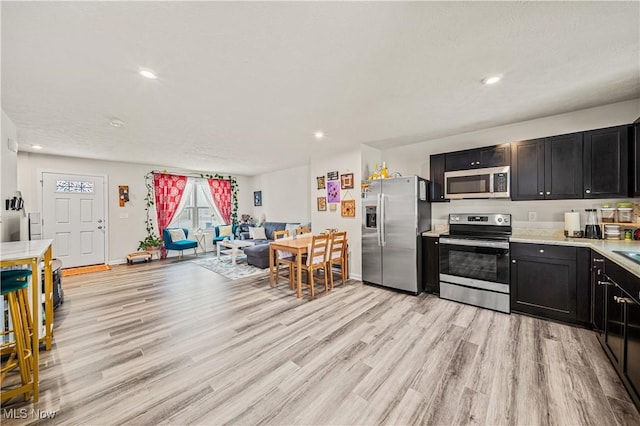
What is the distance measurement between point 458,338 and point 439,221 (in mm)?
1979

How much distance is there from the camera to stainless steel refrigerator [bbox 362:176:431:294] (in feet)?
11.6

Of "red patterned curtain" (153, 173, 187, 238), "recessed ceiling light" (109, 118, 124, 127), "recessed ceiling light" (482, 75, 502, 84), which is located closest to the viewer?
"recessed ceiling light" (482, 75, 502, 84)

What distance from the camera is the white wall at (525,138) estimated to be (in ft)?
9.04

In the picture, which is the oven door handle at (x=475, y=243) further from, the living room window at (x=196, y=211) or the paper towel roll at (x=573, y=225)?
the living room window at (x=196, y=211)

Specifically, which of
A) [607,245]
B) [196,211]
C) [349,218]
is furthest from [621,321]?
[196,211]

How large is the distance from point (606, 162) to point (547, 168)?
0.46 meters

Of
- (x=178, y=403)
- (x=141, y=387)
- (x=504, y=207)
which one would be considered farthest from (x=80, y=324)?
(x=504, y=207)

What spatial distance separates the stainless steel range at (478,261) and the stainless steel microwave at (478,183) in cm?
31

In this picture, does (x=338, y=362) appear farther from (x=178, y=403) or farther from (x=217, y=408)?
(x=178, y=403)

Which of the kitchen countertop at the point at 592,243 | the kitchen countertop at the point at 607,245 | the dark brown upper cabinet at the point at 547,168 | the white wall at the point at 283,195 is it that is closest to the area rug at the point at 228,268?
the white wall at the point at 283,195

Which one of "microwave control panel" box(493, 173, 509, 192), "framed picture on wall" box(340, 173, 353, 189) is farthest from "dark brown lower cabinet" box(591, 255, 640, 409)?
"framed picture on wall" box(340, 173, 353, 189)

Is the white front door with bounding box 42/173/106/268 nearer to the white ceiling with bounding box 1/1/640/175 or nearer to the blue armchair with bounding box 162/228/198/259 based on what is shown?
the blue armchair with bounding box 162/228/198/259

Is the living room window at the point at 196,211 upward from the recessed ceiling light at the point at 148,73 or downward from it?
downward

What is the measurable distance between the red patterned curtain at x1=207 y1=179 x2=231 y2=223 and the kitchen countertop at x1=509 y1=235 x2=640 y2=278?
7.03m
